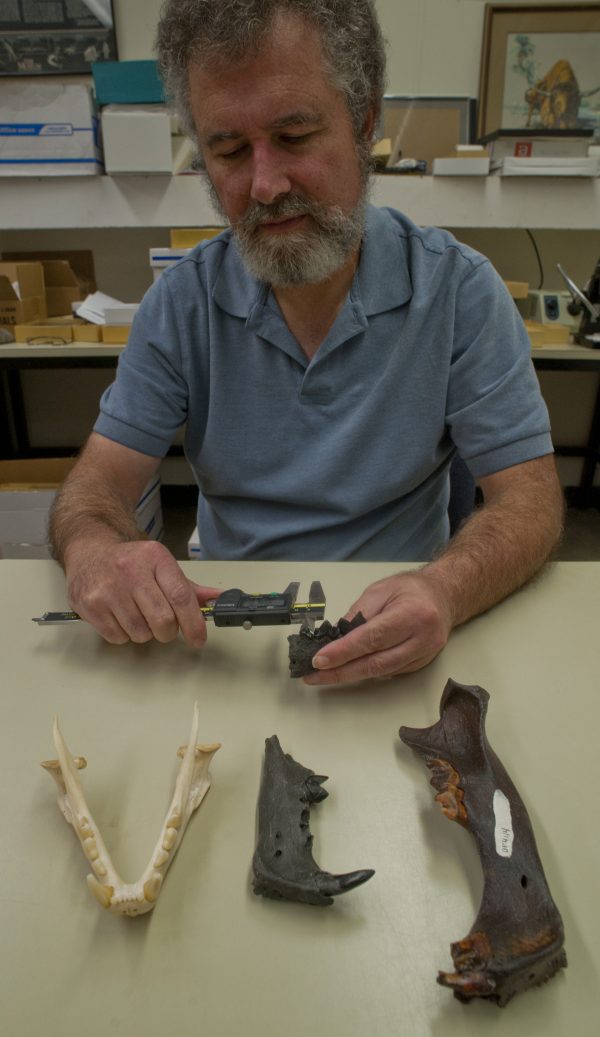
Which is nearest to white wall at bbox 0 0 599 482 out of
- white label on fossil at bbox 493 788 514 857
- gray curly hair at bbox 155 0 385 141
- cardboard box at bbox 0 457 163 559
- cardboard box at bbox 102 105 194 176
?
cardboard box at bbox 102 105 194 176

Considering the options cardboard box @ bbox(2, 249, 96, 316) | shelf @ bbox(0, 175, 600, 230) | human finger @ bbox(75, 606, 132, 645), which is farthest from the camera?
cardboard box @ bbox(2, 249, 96, 316)

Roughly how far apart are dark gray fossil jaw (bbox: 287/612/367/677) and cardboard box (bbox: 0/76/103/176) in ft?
7.73

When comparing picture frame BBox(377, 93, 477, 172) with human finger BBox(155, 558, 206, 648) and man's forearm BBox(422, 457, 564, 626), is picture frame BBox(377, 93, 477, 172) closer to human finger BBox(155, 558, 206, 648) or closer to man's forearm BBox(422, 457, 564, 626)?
man's forearm BBox(422, 457, 564, 626)

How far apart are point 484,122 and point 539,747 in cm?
284

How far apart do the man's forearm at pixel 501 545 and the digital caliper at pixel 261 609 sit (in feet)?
0.58

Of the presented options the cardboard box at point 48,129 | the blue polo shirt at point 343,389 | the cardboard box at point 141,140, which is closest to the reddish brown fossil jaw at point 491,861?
the blue polo shirt at point 343,389

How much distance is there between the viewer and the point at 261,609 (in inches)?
33.3

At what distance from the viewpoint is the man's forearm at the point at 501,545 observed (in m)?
0.92

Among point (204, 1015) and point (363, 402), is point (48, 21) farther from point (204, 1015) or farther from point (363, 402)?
point (204, 1015)

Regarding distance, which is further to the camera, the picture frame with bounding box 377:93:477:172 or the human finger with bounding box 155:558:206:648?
the picture frame with bounding box 377:93:477:172

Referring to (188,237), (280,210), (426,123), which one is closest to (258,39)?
(280,210)

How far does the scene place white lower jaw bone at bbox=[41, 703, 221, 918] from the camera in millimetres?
530

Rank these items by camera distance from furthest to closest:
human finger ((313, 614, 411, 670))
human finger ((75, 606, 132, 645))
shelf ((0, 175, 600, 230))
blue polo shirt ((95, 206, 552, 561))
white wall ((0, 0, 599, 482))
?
1. white wall ((0, 0, 599, 482))
2. shelf ((0, 175, 600, 230))
3. blue polo shirt ((95, 206, 552, 561))
4. human finger ((75, 606, 132, 645))
5. human finger ((313, 614, 411, 670))

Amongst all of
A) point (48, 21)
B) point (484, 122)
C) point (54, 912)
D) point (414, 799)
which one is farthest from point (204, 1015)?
point (48, 21)
